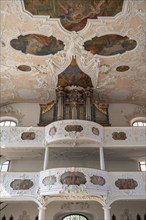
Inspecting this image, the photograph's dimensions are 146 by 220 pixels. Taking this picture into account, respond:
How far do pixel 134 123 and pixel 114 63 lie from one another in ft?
16.8

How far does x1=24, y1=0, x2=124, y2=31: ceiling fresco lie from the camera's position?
12.8 metres

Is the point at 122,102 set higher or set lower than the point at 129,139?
higher

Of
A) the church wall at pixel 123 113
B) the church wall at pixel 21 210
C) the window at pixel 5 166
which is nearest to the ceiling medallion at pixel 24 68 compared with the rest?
the window at pixel 5 166

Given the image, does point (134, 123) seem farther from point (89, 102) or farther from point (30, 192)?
point (30, 192)

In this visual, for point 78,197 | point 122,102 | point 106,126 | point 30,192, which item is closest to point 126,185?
point 78,197

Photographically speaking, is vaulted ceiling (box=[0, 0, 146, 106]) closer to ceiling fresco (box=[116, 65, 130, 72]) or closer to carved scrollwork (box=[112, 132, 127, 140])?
ceiling fresco (box=[116, 65, 130, 72])

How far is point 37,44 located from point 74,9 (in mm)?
3150

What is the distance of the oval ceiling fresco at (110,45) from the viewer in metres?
14.9

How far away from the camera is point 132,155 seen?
17.5 m

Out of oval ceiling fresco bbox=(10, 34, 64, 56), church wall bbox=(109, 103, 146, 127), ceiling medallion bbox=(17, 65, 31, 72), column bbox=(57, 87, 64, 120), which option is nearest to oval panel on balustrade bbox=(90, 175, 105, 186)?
column bbox=(57, 87, 64, 120)

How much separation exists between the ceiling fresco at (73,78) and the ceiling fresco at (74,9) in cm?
307

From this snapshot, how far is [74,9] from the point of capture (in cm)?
1321

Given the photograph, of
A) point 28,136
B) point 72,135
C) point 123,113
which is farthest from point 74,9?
point 123,113

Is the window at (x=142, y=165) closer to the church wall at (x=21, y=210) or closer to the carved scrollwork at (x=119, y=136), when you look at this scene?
the carved scrollwork at (x=119, y=136)
